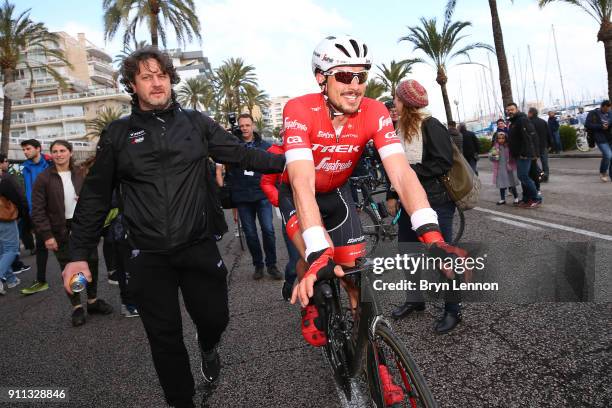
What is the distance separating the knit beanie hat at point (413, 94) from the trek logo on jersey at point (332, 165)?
1.34 meters

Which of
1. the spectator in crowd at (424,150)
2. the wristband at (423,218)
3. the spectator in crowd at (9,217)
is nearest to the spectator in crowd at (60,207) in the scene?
the spectator in crowd at (9,217)

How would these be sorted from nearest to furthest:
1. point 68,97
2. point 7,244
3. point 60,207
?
point 60,207 < point 7,244 < point 68,97

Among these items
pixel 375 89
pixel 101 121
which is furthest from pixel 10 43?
pixel 101 121

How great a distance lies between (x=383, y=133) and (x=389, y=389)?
60.7 inches

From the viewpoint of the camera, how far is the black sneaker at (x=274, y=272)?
20.2 feet

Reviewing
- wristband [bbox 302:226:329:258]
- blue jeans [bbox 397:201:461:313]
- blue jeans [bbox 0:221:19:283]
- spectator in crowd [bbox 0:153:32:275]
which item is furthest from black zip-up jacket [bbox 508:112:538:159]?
blue jeans [bbox 0:221:19:283]

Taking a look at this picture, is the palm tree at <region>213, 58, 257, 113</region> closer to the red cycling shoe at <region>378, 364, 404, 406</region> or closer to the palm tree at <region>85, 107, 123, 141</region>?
the palm tree at <region>85, 107, 123, 141</region>

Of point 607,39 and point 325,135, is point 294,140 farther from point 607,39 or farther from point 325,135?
point 607,39

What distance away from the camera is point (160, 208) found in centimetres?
259

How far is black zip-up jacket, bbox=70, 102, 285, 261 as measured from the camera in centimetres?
259

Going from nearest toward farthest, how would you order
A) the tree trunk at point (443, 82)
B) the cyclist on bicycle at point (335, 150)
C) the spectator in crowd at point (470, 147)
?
1. the cyclist on bicycle at point (335, 150)
2. the spectator in crowd at point (470, 147)
3. the tree trunk at point (443, 82)

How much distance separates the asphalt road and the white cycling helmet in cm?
131

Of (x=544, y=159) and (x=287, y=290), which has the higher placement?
(x=544, y=159)

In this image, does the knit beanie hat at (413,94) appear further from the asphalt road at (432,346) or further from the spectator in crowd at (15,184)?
the spectator in crowd at (15,184)
